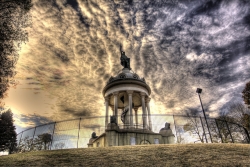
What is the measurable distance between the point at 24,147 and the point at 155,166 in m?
19.0

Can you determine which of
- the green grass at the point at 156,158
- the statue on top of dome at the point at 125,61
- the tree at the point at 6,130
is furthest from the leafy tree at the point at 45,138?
the tree at the point at 6,130

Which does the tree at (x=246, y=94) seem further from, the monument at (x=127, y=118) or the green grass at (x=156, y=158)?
the green grass at (x=156, y=158)

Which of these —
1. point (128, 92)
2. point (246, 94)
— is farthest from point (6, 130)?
point (246, 94)

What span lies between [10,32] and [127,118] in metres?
18.5

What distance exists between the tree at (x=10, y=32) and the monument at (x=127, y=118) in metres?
11.1

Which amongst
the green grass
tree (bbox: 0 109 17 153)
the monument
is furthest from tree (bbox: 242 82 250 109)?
tree (bbox: 0 109 17 153)

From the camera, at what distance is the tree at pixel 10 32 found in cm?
1437

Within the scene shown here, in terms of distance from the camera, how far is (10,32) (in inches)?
585

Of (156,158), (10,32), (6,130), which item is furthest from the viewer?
(6,130)

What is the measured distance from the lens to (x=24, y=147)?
2025cm

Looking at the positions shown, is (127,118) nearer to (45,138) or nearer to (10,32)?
(45,138)

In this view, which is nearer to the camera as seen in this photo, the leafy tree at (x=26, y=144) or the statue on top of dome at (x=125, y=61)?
the leafy tree at (x=26, y=144)

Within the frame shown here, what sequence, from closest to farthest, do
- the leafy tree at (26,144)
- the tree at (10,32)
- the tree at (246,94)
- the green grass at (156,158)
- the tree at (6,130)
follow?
1. the green grass at (156,158)
2. the tree at (10,32)
3. the leafy tree at (26,144)
4. the tree at (246,94)
5. the tree at (6,130)

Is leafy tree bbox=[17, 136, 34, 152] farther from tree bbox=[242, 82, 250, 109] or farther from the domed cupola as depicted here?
tree bbox=[242, 82, 250, 109]
